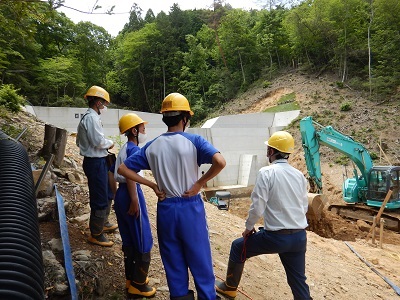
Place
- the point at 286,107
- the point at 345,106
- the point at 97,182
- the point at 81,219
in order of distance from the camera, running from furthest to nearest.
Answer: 1. the point at 286,107
2. the point at 345,106
3. the point at 81,219
4. the point at 97,182

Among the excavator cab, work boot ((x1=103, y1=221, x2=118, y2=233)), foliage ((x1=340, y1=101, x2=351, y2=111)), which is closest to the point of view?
work boot ((x1=103, y1=221, x2=118, y2=233))

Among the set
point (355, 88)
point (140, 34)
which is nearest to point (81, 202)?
point (355, 88)

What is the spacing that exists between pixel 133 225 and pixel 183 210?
803 mm

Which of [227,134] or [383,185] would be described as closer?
[383,185]

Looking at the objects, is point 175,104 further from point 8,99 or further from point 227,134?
point 227,134

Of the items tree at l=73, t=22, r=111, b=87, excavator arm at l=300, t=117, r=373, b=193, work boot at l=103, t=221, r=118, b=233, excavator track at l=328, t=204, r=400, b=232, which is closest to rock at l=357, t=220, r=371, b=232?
excavator track at l=328, t=204, r=400, b=232

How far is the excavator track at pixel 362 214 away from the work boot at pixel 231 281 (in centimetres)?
884

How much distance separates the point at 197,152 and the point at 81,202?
3108mm

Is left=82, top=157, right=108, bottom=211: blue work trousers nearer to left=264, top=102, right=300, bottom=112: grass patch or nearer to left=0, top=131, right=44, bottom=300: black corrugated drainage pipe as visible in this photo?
left=0, top=131, right=44, bottom=300: black corrugated drainage pipe

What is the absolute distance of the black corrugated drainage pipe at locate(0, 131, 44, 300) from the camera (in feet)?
4.52

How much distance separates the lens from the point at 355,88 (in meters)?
25.2

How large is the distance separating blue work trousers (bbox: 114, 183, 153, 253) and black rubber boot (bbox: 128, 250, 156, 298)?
0.06m

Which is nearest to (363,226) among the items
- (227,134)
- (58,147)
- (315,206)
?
(315,206)

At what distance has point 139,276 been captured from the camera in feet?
9.16
